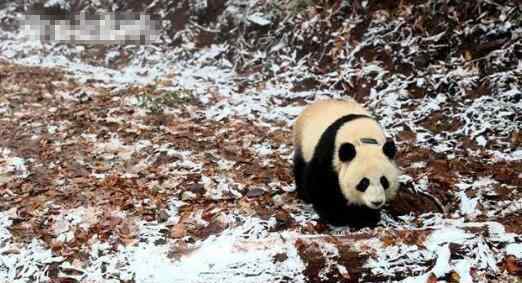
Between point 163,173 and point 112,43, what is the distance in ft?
27.1

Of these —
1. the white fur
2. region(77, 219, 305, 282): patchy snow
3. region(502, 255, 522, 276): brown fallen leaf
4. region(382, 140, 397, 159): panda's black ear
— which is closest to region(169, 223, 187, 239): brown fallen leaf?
region(77, 219, 305, 282): patchy snow

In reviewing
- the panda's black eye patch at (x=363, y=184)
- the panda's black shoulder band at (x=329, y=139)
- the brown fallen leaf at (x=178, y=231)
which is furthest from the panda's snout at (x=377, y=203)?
the brown fallen leaf at (x=178, y=231)

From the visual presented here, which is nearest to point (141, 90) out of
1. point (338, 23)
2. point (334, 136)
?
point (338, 23)

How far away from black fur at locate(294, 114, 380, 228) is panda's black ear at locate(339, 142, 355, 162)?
27cm

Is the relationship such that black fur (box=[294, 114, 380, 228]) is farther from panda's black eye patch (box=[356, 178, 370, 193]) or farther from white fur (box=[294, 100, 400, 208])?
panda's black eye patch (box=[356, 178, 370, 193])

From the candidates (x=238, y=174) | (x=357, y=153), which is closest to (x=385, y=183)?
(x=357, y=153)

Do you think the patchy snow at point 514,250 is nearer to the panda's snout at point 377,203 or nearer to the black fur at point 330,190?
the panda's snout at point 377,203

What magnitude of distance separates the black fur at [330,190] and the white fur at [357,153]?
0.29 feet

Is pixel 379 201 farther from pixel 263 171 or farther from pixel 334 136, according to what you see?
pixel 263 171

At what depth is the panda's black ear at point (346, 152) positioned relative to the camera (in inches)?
180

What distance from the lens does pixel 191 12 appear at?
1298 centimetres

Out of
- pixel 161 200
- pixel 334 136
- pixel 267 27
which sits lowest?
pixel 161 200

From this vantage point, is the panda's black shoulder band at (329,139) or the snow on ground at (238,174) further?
the panda's black shoulder band at (329,139)

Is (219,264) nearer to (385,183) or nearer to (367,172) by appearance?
(367,172)
